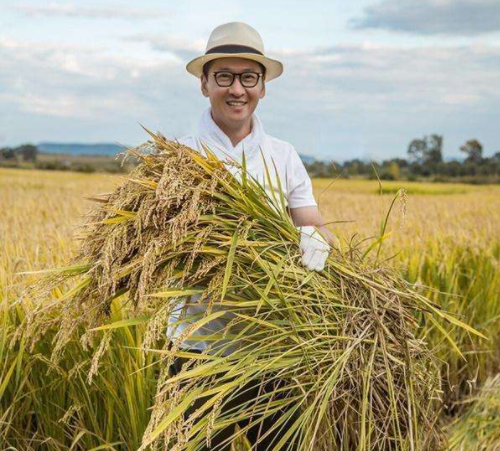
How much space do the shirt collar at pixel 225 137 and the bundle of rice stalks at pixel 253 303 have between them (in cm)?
31

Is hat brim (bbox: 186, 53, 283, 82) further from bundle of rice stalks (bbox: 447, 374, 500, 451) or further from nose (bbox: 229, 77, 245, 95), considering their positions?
bundle of rice stalks (bbox: 447, 374, 500, 451)

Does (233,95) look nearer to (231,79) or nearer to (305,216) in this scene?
(231,79)

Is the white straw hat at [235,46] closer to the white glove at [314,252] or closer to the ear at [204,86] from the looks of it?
the ear at [204,86]

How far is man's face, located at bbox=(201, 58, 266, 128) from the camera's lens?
2.71 m

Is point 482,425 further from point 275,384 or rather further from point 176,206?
point 176,206

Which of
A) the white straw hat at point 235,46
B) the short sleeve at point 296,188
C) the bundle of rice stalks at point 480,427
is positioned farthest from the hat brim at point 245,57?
the bundle of rice stalks at point 480,427

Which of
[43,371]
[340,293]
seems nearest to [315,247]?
[340,293]

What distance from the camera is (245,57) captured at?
2746mm

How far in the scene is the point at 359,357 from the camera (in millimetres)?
2324

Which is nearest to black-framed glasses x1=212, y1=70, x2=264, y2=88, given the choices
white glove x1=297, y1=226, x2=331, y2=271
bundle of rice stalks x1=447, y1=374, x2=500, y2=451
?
white glove x1=297, y1=226, x2=331, y2=271

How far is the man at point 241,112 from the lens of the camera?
272 centimetres

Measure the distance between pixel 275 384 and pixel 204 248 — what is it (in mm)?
539

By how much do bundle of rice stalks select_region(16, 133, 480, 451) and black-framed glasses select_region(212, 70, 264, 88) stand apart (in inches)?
15.9

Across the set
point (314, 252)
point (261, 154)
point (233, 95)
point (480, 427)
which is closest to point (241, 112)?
point (233, 95)
